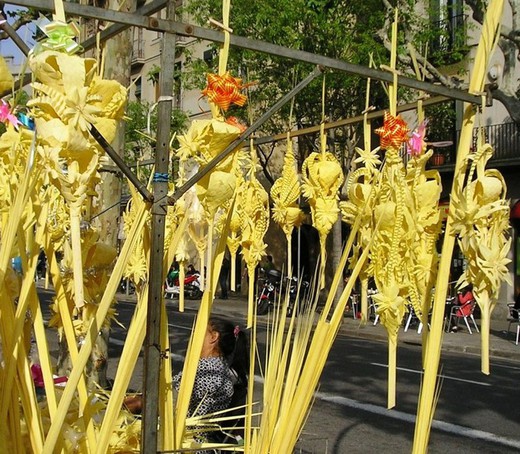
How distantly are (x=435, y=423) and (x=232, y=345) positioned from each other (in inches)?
112

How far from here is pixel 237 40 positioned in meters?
1.65

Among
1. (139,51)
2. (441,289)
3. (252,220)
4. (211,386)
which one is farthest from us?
(139,51)

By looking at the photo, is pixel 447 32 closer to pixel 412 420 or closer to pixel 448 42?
pixel 448 42

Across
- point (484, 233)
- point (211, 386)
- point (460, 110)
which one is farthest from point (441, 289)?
point (460, 110)

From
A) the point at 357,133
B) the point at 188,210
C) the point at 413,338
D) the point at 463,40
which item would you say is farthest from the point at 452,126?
the point at 188,210

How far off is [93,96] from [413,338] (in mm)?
10583

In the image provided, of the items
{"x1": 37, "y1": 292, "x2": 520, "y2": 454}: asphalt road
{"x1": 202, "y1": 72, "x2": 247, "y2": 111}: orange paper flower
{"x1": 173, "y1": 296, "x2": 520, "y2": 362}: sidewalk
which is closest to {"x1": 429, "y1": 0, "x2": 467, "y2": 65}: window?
{"x1": 173, "y1": 296, "x2": 520, "y2": 362}: sidewalk

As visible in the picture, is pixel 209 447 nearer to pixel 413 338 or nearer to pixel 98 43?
pixel 98 43

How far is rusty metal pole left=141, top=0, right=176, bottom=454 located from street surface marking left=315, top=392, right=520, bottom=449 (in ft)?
13.6

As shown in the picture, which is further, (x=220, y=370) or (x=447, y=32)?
(x=447, y=32)

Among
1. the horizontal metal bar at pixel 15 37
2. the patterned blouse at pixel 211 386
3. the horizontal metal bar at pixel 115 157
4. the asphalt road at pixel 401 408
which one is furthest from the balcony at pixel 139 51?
the horizontal metal bar at pixel 115 157

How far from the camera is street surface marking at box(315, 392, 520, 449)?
5.20m

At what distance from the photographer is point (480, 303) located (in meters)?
1.86

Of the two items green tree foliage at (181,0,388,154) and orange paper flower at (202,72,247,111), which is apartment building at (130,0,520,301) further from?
orange paper flower at (202,72,247,111)
